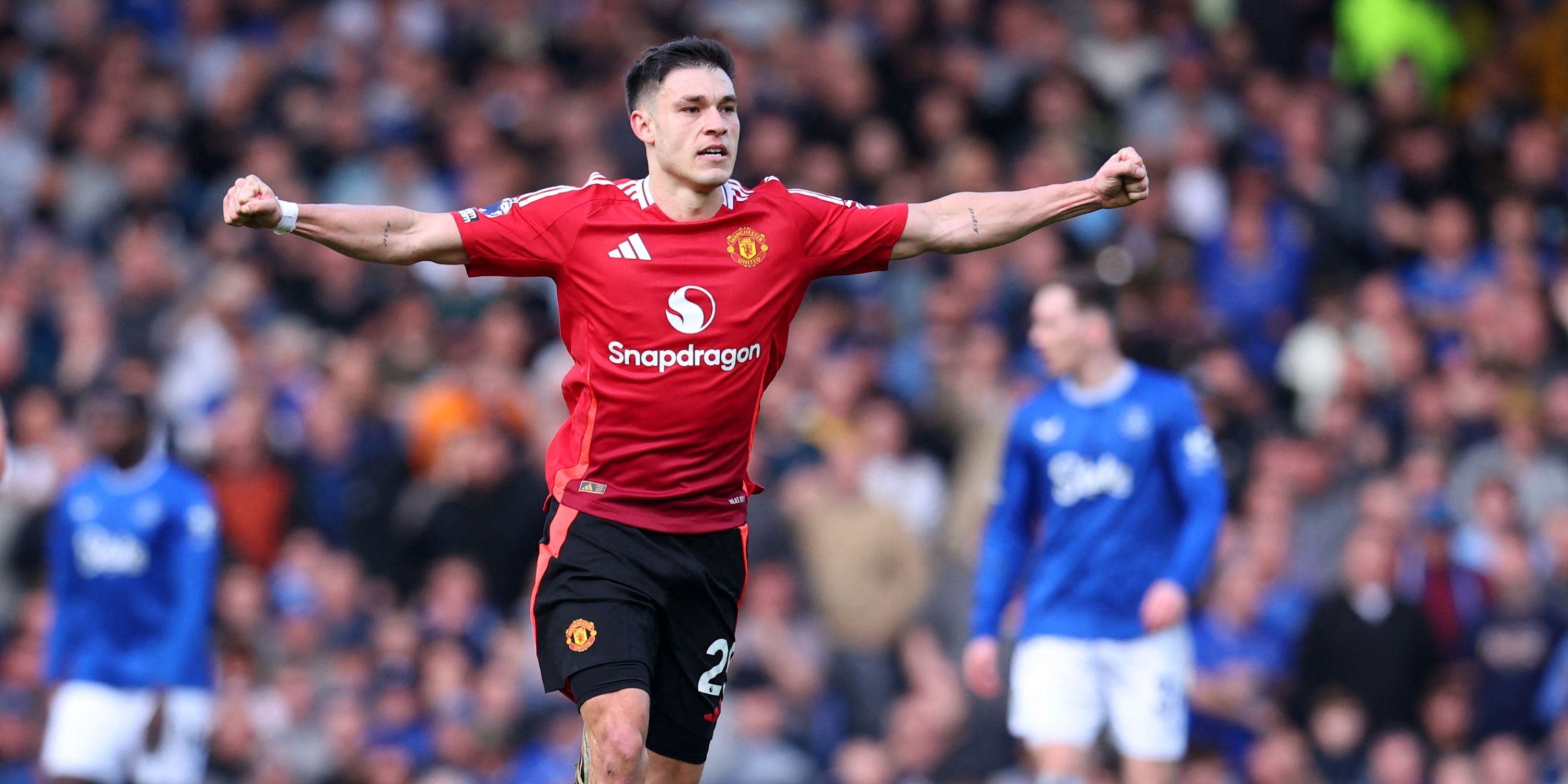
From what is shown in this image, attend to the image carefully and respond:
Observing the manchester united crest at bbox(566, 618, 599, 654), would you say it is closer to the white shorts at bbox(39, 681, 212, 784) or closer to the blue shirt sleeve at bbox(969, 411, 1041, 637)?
the blue shirt sleeve at bbox(969, 411, 1041, 637)

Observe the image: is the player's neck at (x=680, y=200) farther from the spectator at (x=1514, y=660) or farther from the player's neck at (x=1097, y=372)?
the spectator at (x=1514, y=660)

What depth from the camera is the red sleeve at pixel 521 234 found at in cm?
662

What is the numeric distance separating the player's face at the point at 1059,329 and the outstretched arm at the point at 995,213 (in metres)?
2.08

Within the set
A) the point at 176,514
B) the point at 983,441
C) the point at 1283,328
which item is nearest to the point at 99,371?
the point at 176,514

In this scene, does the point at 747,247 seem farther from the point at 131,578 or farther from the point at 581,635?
the point at 131,578

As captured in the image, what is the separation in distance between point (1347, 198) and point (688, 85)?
9.59 meters

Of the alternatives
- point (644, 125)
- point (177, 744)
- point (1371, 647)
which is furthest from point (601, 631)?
point (1371, 647)

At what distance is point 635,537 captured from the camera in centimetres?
670

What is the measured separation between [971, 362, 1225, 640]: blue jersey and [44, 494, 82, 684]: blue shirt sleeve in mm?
4498

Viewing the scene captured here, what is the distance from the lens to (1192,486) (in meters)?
8.93

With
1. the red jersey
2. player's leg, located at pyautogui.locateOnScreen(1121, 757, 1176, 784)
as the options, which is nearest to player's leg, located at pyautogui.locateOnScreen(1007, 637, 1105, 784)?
player's leg, located at pyautogui.locateOnScreen(1121, 757, 1176, 784)

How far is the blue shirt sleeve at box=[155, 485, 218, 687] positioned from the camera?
1027 cm

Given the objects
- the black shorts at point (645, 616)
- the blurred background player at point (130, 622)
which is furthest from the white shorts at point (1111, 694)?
the blurred background player at point (130, 622)

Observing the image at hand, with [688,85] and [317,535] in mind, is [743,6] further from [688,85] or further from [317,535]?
[688,85]
